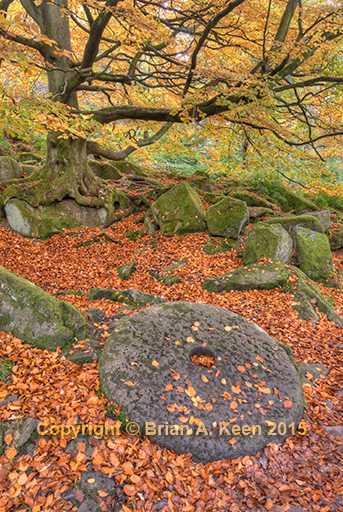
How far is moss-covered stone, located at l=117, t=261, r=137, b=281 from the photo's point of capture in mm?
7727

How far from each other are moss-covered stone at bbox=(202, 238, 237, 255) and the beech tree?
3.32 m

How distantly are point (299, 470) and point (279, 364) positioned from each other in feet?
4.00

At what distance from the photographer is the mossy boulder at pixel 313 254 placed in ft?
24.5

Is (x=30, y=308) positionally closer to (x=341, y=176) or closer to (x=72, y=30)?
(x=72, y=30)

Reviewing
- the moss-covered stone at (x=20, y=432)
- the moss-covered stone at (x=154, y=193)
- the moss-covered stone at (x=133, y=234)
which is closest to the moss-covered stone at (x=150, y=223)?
the moss-covered stone at (x=133, y=234)

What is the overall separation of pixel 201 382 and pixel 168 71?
354 inches

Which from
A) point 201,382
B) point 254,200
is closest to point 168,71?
point 254,200

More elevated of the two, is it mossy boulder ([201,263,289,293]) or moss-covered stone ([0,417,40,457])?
mossy boulder ([201,263,289,293])

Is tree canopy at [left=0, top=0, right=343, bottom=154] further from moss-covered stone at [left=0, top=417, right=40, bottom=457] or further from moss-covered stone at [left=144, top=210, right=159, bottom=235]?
moss-covered stone at [left=0, top=417, right=40, bottom=457]

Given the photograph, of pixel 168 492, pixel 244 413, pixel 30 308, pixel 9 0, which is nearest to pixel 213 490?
pixel 168 492

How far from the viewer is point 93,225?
10633 millimetres

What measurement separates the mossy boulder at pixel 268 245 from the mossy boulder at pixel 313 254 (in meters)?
0.30

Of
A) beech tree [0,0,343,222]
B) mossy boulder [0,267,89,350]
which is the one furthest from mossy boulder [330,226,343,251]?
mossy boulder [0,267,89,350]

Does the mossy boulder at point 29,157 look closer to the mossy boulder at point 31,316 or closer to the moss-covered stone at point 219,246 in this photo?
the moss-covered stone at point 219,246
